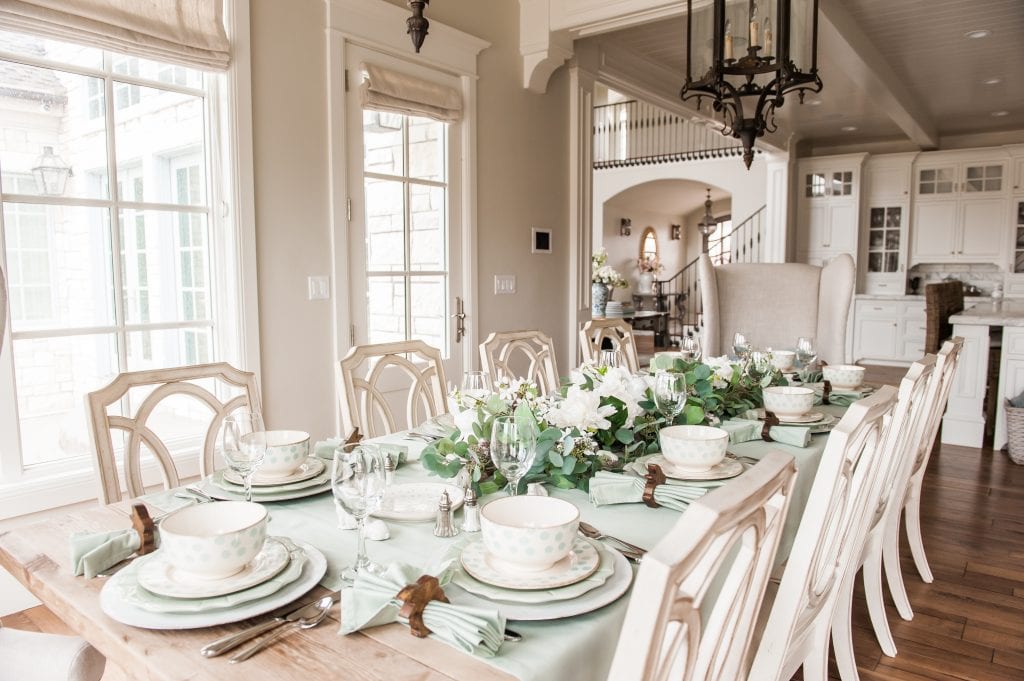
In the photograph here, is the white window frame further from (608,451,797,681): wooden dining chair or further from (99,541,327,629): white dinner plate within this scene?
(608,451,797,681): wooden dining chair

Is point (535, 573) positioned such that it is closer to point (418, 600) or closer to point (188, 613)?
point (418, 600)

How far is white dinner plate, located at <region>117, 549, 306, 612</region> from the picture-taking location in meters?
0.86

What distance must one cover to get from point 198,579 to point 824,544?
995mm

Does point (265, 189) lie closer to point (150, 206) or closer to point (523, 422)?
point (150, 206)

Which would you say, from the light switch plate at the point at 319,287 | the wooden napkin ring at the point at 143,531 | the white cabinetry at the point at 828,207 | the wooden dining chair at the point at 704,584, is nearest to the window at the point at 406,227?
the light switch plate at the point at 319,287

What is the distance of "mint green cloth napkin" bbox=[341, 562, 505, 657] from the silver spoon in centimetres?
4

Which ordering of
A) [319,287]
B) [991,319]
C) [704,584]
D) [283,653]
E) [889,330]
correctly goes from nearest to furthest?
1. [704,584]
2. [283,653]
3. [319,287]
4. [991,319]
5. [889,330]

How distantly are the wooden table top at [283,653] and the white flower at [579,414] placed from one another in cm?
60

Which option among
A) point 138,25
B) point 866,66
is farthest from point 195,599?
point 866,66

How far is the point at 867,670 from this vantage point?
2.03 m

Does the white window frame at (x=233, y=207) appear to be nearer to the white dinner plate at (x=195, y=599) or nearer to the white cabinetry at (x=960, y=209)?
the white dinner plate at (x=195, y=599)

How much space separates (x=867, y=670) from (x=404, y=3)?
3.25 meters

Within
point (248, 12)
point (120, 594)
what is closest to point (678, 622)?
point (120, 594)

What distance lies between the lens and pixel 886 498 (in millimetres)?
2029
